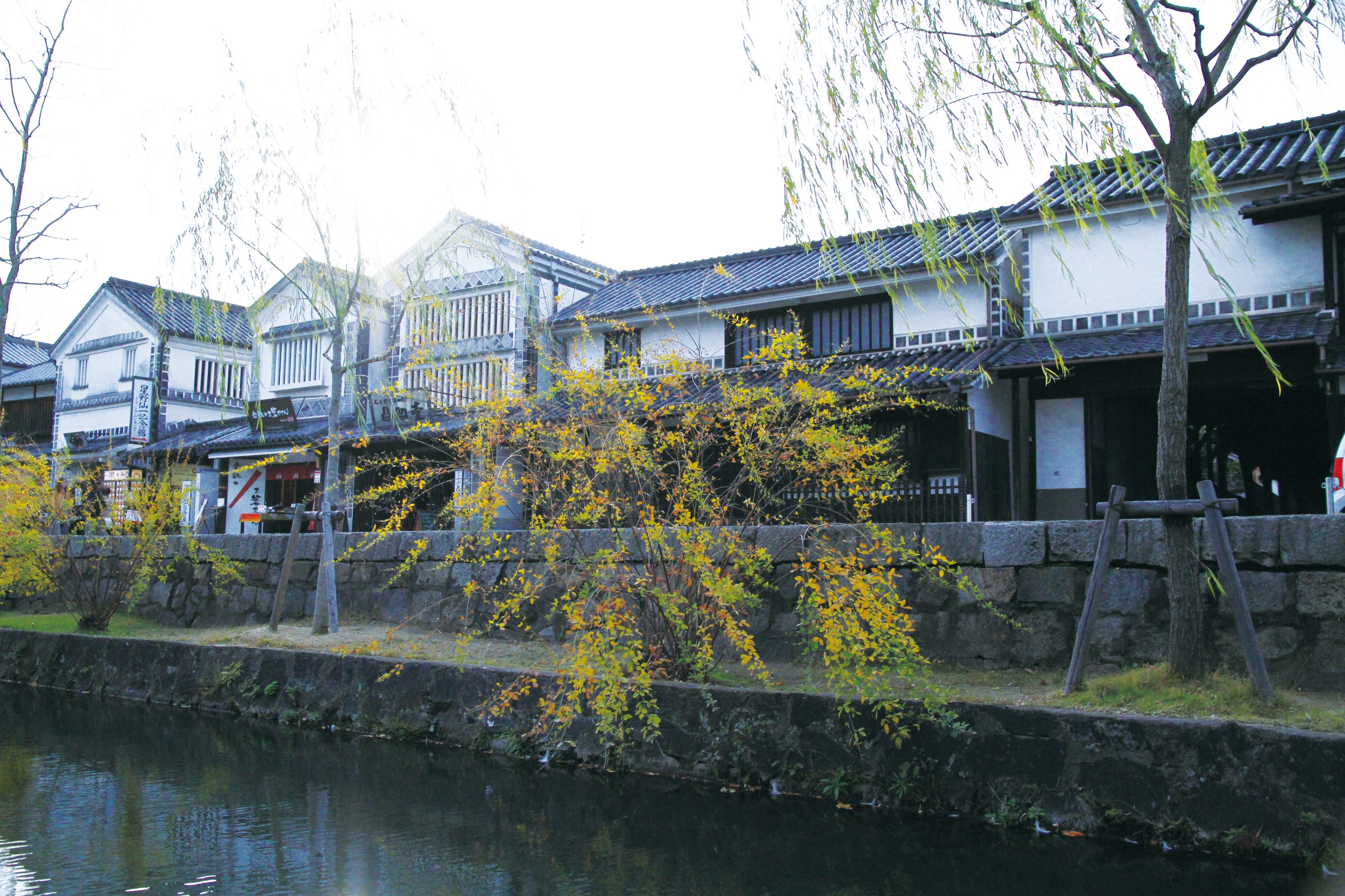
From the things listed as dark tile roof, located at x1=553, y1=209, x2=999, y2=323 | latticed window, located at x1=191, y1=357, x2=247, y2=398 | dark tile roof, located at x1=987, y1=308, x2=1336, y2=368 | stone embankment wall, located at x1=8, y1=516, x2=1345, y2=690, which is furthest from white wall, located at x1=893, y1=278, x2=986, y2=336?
latticed window, located at x1=191, y1=357, x2=247, y2=398

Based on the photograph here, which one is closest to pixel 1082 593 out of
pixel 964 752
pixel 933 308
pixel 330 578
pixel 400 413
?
pixel 964 752

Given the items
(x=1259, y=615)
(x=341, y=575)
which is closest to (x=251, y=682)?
(x=341, y=575)

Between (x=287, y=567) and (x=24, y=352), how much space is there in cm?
3158

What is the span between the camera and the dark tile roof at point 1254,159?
11773 mm

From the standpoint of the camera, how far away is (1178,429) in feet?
21.7

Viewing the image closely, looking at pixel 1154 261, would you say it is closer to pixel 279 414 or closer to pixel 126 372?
pixel 279 414

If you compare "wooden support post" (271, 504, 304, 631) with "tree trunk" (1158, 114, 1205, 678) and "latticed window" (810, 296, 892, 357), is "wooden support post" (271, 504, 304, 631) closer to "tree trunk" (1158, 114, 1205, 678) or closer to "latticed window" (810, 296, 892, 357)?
"latticed window" (810, 296, 892, 357)

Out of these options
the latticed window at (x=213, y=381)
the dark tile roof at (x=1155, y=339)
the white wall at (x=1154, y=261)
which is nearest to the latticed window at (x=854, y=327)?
the dark tile roof at (x=1155, y=339)

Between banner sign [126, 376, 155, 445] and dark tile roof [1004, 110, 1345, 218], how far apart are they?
76.9 feet

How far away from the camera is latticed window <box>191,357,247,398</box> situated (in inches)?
1108

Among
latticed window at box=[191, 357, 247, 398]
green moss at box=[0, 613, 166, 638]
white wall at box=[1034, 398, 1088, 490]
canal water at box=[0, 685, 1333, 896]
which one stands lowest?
canal water at box=[0, 685, 1333, 896]

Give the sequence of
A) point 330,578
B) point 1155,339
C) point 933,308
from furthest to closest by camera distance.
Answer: point 933,308, point 1155,339, point 330,578

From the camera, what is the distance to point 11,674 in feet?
43.1

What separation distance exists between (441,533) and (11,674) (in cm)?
668
